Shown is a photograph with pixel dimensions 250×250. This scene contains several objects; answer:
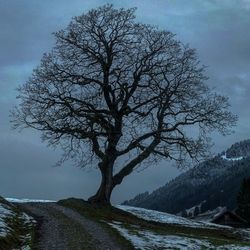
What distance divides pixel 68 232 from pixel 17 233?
229cm

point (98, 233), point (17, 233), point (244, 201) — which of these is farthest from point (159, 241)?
point (244, 201)

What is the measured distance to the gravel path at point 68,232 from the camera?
20.8m

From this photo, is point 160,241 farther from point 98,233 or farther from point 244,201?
point 244,201

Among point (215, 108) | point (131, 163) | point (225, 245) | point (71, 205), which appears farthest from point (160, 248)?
point (215, 108)

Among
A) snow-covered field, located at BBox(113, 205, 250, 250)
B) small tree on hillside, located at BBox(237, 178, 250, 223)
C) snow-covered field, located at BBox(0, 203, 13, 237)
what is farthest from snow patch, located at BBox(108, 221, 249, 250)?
small tree on hillside, located at BBox(237, 178, 250, 223)

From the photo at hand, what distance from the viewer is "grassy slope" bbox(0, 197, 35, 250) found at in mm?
20047

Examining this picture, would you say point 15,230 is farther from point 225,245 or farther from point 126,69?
point 126,69

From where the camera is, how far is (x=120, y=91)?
41.9 meters

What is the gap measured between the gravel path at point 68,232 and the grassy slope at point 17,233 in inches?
17.5

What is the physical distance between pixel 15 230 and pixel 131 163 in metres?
18.5

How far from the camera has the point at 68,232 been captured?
23781 mm

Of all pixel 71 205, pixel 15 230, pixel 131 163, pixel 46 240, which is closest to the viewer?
pixel 46 240

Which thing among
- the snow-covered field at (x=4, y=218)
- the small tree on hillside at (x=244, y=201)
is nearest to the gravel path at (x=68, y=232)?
the snow-covered field at (x=4, y=218)

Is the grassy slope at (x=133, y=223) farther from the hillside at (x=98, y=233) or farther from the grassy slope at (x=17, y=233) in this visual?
the grassy slope at (x=17, y=233)
